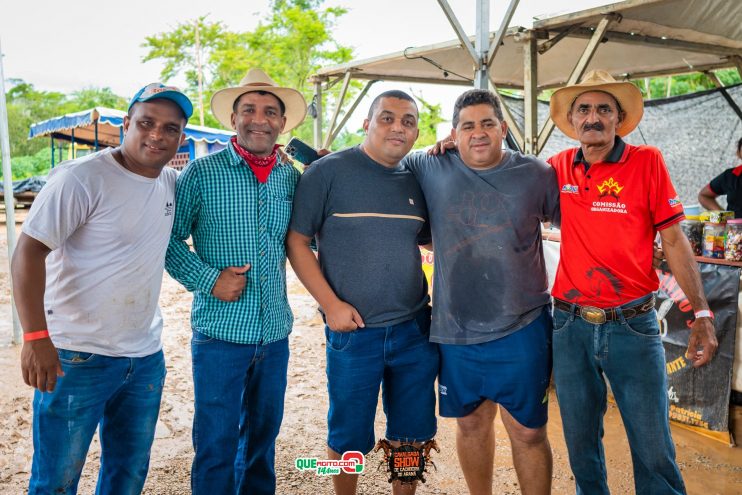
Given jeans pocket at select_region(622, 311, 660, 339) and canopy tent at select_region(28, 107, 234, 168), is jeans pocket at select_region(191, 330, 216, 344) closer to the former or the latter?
jeans pocket at select_region(622, 311, 660, 339)

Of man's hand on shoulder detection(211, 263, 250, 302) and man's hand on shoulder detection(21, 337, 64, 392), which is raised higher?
man's hand on shoulder detection(211, 263, 250, 302)

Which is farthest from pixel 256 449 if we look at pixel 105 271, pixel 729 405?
pixel 729 405

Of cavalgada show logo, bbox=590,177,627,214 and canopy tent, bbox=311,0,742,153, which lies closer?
cavalgada show logo, bbox=590,177,627,214

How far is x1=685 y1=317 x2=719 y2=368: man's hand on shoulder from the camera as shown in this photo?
8.07ft

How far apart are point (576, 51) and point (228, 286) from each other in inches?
234

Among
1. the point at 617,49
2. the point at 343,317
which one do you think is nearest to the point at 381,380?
the point at 343,317

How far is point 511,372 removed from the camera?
109 inches

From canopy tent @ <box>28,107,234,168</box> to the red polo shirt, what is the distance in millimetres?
10031

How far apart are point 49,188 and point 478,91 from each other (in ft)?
6.62

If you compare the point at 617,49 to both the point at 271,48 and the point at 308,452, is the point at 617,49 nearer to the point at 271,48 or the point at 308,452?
the point at 308,452

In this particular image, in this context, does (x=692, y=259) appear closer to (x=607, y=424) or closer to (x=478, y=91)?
(x=478, y=91)

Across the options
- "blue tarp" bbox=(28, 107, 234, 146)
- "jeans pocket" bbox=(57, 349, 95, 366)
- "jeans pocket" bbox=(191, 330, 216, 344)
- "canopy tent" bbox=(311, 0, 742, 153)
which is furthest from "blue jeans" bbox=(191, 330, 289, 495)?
"blue tarp" bbox=(28, 107, 234, 146)

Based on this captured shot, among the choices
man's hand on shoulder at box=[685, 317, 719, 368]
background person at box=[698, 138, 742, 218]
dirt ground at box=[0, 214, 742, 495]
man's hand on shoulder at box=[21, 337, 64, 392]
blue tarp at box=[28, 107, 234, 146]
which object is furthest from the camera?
blue tarp at box=[28, 107, 234, 146]

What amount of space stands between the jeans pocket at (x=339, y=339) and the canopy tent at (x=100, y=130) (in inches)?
374
